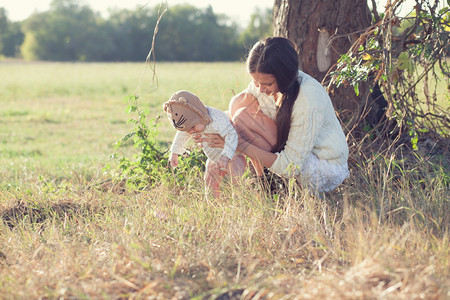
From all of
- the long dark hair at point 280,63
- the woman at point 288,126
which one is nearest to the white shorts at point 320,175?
the woman at point 288,126

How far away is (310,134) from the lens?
3.57 metres

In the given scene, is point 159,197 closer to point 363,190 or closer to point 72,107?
point 363,190

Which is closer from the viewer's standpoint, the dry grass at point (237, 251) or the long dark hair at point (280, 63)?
the dry grass at point (237, 251)

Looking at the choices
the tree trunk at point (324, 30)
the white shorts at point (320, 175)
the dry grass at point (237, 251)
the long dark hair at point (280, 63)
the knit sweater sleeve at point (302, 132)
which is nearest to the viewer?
the dry grass at point (237, 251)

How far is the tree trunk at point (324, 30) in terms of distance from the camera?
4.63 m

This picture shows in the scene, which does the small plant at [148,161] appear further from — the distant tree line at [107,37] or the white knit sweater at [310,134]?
the distant tree line at [107,37]

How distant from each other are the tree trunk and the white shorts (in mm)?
1030

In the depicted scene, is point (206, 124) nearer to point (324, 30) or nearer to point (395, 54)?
point (324, 30)

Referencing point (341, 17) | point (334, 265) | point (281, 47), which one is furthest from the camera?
point (341, 17)

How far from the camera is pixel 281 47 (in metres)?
3.44

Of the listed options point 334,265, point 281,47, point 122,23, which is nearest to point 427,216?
point 334,265

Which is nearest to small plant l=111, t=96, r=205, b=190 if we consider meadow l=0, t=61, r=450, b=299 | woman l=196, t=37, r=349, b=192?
meadow l=0, t=61, r=450, b=299

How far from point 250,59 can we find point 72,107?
1093 centimetres

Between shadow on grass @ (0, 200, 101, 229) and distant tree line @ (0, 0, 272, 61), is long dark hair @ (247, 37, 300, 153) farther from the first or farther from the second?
distant tree line @ (0, 0, 272, 61)
